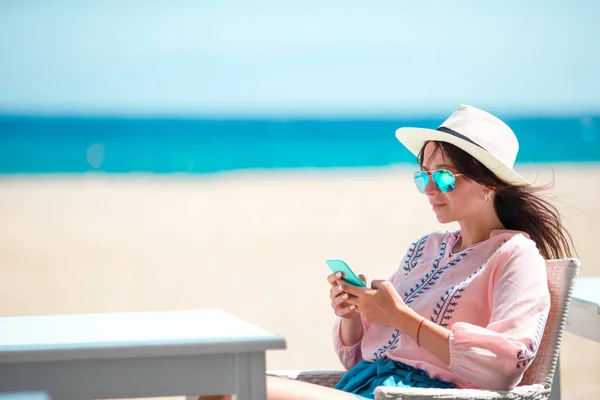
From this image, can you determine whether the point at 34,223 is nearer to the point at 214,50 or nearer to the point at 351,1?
the point at 214,50

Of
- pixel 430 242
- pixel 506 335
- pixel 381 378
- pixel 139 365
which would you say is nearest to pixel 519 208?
pixel 430 242

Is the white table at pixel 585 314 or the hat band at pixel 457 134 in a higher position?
the hat band at pixel 457 134

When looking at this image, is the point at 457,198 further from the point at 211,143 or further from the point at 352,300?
the point at 211,143

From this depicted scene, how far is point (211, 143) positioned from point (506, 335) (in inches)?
180

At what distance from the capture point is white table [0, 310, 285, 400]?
5.18 ft

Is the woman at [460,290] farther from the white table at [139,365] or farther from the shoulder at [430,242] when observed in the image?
the white table at [139,365]

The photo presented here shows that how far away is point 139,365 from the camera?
5.29ft

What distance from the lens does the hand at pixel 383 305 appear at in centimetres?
208

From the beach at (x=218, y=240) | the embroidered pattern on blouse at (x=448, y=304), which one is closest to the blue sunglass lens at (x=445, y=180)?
the embroidered pattern on blouse at (x=448, y=304)

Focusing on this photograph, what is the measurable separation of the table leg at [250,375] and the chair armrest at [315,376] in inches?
28.9

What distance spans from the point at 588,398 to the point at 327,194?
245 centimetres

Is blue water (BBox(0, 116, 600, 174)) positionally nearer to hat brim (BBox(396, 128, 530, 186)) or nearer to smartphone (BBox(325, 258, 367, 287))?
hat brim (BBox(396, 128, 530, 186))

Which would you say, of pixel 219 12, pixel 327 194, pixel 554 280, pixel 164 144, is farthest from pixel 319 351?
pixel 554 280

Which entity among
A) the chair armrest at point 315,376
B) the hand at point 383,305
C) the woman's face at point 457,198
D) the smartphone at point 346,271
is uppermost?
the woman's face at point 457,198
